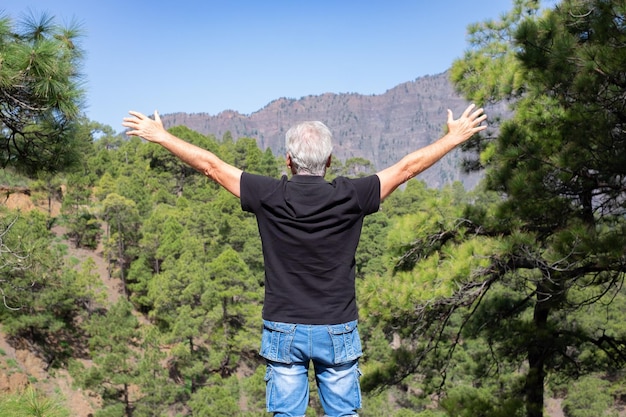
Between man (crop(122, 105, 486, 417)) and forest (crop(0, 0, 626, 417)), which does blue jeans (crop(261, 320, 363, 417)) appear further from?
forest (crop(0, 0, 626, 417))

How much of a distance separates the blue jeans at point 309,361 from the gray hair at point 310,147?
0.52m

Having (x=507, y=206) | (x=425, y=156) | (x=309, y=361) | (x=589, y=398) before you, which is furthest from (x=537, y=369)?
Result: (x=589, y=398)

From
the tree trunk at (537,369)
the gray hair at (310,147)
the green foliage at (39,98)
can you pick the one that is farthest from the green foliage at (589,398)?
the gray hair at (310,147)

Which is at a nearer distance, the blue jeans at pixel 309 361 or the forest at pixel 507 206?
the blue jeans at pixel 309 361

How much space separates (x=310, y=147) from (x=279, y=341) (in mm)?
642

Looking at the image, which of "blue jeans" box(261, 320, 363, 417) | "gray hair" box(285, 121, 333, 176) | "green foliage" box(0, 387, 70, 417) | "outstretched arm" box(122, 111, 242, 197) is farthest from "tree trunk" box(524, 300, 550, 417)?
"outstretched arm" box(122, 111, 242, 197)

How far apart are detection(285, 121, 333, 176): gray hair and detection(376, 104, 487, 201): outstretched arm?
0.21 meters

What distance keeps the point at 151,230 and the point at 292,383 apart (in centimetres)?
2542

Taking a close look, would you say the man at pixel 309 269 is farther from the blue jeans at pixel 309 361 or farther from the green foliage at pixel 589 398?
the green foliage at pixel 589 398

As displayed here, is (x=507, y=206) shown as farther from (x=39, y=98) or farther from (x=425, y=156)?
(x=39, y=98)

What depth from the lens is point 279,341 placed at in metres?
1.62

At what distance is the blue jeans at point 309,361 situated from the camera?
5.24 feet

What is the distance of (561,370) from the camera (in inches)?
239

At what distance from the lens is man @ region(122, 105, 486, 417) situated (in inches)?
62.9
